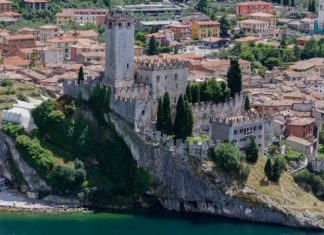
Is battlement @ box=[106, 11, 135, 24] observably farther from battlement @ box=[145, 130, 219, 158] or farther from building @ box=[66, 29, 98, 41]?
building @ box=[66, 29, 98, 41]

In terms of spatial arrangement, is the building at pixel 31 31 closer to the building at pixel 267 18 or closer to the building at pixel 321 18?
the building at pixel 267 18

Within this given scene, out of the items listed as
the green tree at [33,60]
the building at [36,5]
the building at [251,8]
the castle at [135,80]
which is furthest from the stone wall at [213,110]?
the building at [36,5]

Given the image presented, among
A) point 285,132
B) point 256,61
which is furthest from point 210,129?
point 256,61

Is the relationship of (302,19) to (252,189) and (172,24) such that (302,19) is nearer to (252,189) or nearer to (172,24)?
(172,24)

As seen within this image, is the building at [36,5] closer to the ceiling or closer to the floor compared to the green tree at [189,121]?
closer to the ceiling

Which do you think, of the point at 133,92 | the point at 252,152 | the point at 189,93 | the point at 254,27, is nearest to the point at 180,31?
the point at 254,27

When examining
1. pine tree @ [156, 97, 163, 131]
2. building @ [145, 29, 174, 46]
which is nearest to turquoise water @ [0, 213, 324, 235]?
pine tree @ [156, 97, 163, 131]
